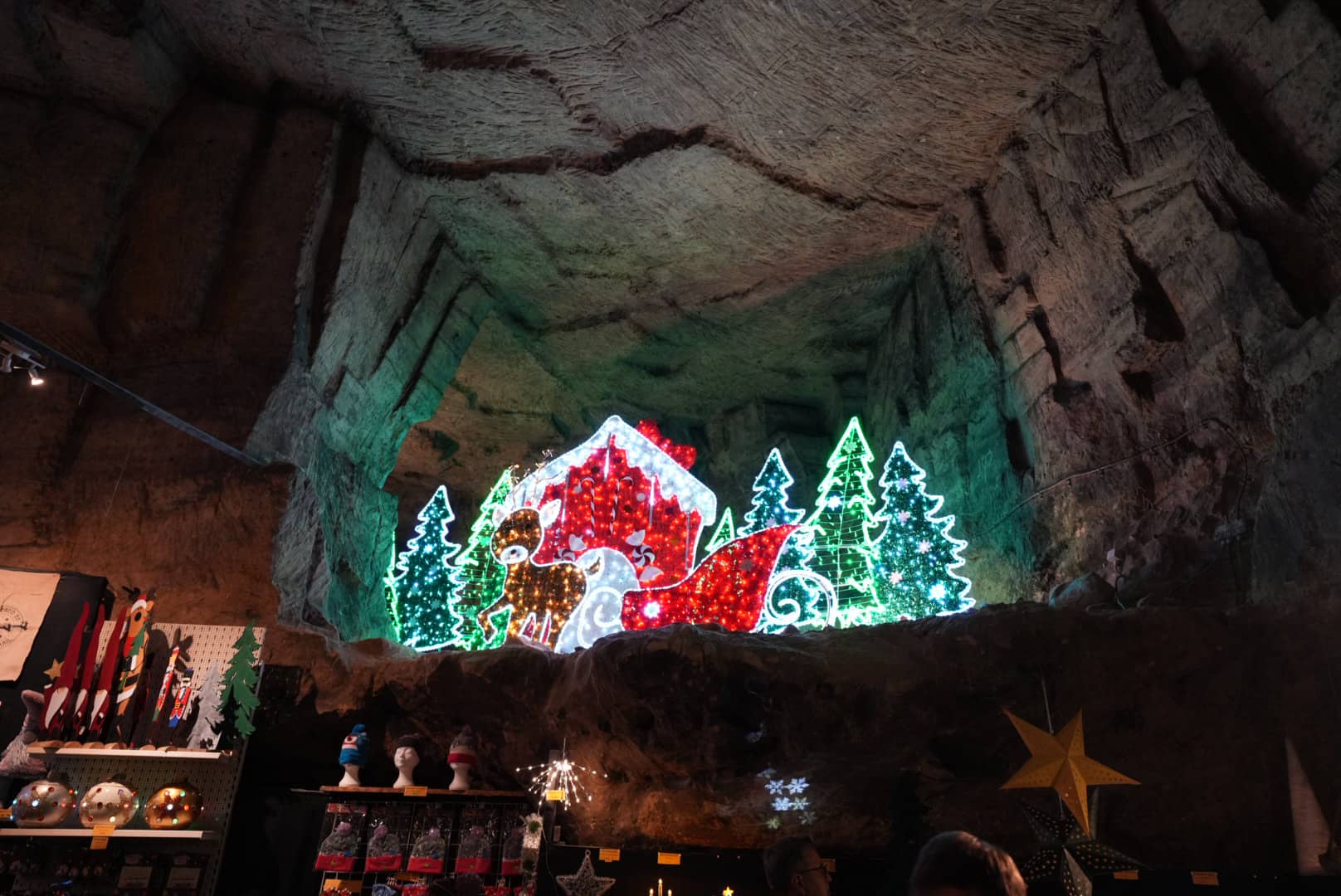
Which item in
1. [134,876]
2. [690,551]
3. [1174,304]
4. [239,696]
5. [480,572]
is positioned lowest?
[134,876]

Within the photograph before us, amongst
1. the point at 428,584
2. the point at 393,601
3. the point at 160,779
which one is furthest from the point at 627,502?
the point at 160,779

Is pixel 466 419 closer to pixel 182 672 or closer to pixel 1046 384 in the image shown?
pixel 182 672

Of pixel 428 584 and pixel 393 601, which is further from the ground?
pixel 428 584

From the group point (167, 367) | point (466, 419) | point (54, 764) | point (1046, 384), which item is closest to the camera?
point (54, 764)

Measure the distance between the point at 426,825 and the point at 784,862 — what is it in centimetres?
362

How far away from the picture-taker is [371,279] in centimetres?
1038

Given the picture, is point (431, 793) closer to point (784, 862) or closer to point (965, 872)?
point (784, 862)

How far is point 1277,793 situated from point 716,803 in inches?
156

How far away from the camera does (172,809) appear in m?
6.05

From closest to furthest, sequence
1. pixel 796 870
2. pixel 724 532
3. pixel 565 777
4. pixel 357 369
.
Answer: pixel 796 870 < pixel 565 777 < pixel 357 369 < pixel 724 532

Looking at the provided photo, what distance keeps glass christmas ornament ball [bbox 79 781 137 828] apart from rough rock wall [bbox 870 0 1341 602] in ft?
26.6

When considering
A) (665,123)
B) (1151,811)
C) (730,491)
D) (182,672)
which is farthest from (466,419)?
(1151,811)

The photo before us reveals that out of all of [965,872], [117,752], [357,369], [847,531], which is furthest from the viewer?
[357,369]

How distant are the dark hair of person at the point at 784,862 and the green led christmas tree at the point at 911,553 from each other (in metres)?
5.13
